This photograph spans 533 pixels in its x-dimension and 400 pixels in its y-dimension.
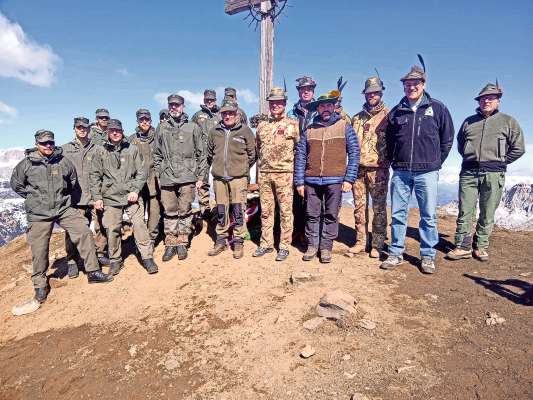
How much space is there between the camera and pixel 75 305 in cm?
568

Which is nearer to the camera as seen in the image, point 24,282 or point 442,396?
point 442,396

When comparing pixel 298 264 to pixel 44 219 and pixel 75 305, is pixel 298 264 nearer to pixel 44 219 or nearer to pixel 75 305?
pixel 75 305

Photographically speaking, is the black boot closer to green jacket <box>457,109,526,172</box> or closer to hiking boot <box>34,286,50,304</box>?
hiking boot <box>34,286,50,304</box>

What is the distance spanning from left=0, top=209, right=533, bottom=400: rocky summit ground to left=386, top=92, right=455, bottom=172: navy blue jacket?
72.2 inches

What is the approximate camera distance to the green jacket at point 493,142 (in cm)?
550

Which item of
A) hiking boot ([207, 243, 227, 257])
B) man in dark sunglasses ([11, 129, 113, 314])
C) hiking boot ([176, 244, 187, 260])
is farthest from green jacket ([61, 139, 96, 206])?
hiking boot ([207, 243, 227, 257])

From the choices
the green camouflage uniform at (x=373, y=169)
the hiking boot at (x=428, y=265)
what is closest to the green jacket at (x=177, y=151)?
the green camouflage uniform at (x=373, y=169)

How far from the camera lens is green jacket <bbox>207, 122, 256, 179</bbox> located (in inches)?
253

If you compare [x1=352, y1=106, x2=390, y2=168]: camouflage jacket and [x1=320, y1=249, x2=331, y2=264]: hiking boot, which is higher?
[x1=352, y1=106, x2=390, y2=168]: camouflage jacket

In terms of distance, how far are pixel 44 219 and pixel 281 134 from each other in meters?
4.57

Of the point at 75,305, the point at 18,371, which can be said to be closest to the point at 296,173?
the point at 75,305

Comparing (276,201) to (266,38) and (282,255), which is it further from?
(266,38)

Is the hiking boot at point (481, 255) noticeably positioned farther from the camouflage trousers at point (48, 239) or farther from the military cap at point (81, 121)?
the military cap at point (81, 121)

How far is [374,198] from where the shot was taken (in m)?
6.02
